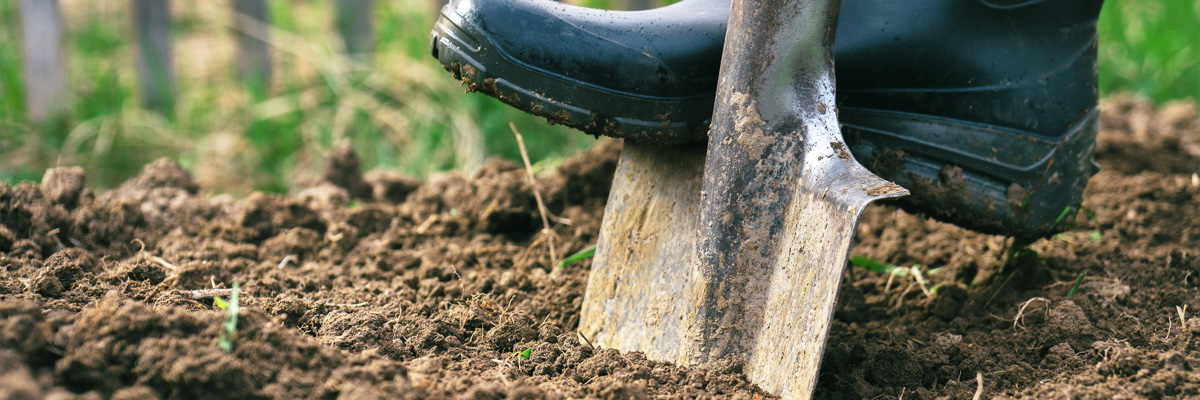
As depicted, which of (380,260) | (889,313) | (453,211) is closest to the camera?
(889,313)

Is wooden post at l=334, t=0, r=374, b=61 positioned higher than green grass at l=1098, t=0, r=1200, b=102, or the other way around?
green grass at l=1098, t=0, r=1200, b=102

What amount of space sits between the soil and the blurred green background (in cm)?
86

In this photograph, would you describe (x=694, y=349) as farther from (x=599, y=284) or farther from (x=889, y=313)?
(x=889, y=313)

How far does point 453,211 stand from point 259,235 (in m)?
0.44

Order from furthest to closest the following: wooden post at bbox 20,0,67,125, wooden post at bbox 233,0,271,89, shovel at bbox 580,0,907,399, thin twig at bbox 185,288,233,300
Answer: wooden post at bbox 233,0,271,89
wooden post at bbox 20,0,67,125
thin twig at bbox 185,288,233,300
shovel at bbox 580,0,907,399

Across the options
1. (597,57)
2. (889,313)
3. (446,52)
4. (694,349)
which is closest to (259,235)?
(446,52)

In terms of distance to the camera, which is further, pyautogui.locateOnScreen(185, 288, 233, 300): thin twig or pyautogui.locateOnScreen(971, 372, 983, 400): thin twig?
pyautogui.locateOnScreen(185, 288, 233, 300): thin twig

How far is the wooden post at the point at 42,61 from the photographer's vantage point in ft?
9.38

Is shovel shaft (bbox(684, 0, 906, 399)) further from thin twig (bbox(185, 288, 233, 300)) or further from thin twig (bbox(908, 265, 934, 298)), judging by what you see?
thin twig (bbox(185, 288, 233, 300))

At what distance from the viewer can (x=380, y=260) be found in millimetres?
1798

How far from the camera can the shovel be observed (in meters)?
1.20

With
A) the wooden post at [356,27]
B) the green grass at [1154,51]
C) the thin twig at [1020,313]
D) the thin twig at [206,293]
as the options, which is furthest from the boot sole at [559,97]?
the green grass at [1154,51]

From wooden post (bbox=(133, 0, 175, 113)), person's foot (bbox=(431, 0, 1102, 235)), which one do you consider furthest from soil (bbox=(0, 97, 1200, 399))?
wooden post (bbox=(133, 0, 175, 113))

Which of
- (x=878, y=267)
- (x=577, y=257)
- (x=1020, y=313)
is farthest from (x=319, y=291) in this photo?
(x=1020, y=313)
